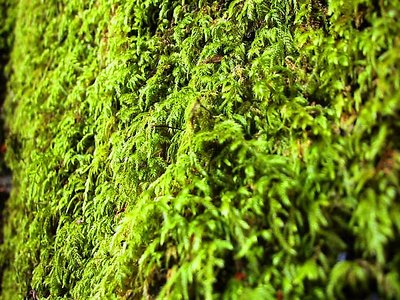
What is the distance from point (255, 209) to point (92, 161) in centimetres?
104

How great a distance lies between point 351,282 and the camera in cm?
103

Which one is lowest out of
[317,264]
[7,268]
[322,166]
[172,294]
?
[7,268]

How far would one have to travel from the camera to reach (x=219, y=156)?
1426 millimetres

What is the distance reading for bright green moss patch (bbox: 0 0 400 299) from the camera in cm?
112

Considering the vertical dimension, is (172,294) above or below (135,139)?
below

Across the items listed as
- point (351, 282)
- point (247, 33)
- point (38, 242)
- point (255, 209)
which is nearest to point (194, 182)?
point (255, 209)

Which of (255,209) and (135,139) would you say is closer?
(255,209)

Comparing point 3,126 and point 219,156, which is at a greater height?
point 219,156

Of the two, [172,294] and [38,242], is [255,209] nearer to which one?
[172,294]

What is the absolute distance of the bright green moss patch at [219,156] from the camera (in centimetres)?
112

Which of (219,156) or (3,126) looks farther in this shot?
(3,126)

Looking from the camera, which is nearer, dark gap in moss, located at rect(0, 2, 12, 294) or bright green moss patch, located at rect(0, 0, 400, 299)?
bright green moss patch, located at rect(0, 0, 400, 299)

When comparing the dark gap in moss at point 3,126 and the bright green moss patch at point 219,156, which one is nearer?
the bright green moss patch at point 219,156

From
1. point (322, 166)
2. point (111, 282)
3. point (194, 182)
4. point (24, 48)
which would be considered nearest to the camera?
point (322, 166)
